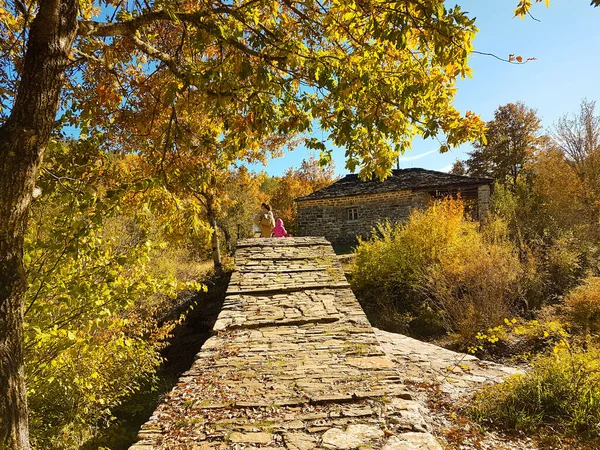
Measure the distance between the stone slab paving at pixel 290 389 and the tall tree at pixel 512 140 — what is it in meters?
27.7

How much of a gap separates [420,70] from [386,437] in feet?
11.0

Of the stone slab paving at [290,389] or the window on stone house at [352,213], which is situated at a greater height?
the window on stone house at [352,213]

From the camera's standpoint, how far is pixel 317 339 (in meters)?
4.30

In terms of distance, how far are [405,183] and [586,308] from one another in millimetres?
11977

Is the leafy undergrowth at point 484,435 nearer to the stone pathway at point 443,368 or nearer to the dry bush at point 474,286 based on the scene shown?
the stone pathway at point 443,368

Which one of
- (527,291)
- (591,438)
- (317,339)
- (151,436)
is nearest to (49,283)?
(151,436)

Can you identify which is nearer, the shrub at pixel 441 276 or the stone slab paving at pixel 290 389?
the stone slab paving at pixel 290 389

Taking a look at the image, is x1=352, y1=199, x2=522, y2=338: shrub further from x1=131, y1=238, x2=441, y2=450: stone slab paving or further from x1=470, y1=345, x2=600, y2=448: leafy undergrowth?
x1=131, y1=238, x2=441, y2=450: stone slab paving

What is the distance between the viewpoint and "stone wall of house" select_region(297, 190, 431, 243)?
18438mm

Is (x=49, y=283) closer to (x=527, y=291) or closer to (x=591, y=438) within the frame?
(x=591, y=438)

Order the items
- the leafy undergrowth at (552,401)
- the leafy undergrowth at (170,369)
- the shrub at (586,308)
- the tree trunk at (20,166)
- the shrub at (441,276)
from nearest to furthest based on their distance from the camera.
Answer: the tree trunk at (20,166) < the leafy undergrowth at (552,401) < the leafy undergrowth at (170,369) < the shrub at (586,308) < the shrub at (441,276)

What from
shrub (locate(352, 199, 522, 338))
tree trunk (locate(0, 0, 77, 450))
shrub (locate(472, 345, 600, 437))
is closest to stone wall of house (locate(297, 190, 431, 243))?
shrub (locate(352, 199, 522, 338))

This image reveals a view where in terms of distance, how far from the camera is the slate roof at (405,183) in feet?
57.7

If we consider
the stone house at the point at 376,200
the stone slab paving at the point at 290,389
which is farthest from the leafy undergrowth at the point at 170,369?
the stone house at the point at 376,200
